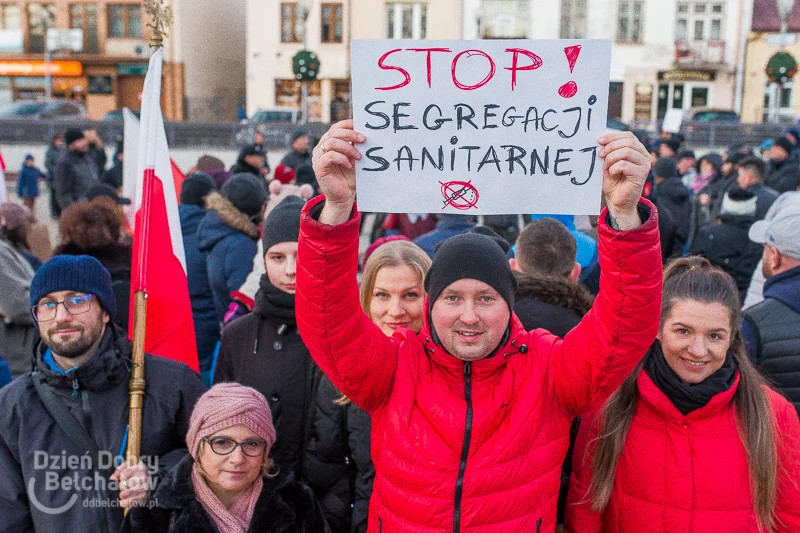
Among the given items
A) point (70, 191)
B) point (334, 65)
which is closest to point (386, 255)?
point (70, 191)

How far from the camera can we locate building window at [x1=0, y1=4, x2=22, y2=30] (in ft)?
122

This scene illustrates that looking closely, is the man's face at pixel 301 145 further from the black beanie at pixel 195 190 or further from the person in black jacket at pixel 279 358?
the person in black jacket at pixel 279 358

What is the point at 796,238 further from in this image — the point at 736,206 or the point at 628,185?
the point at 736,206

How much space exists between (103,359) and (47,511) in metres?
0.51

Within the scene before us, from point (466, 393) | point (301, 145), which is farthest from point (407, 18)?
point (466, 393)

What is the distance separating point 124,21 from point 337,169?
126ft

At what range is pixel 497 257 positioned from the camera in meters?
2.09

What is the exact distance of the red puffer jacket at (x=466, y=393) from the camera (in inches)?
75.9

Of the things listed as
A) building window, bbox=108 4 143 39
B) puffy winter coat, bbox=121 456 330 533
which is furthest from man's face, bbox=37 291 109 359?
building window, bbox=108 4 143 39

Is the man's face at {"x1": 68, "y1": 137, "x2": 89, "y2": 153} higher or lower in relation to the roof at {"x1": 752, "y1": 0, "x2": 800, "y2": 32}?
lower

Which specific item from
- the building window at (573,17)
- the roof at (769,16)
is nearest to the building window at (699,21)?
the roof at (769,16)

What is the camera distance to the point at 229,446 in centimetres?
243

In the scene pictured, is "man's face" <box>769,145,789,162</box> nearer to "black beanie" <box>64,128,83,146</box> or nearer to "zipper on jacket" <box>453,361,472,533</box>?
"zipper on jacket" <box>453,361,472,533</box>

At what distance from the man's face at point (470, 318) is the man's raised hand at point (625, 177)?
39 cm
